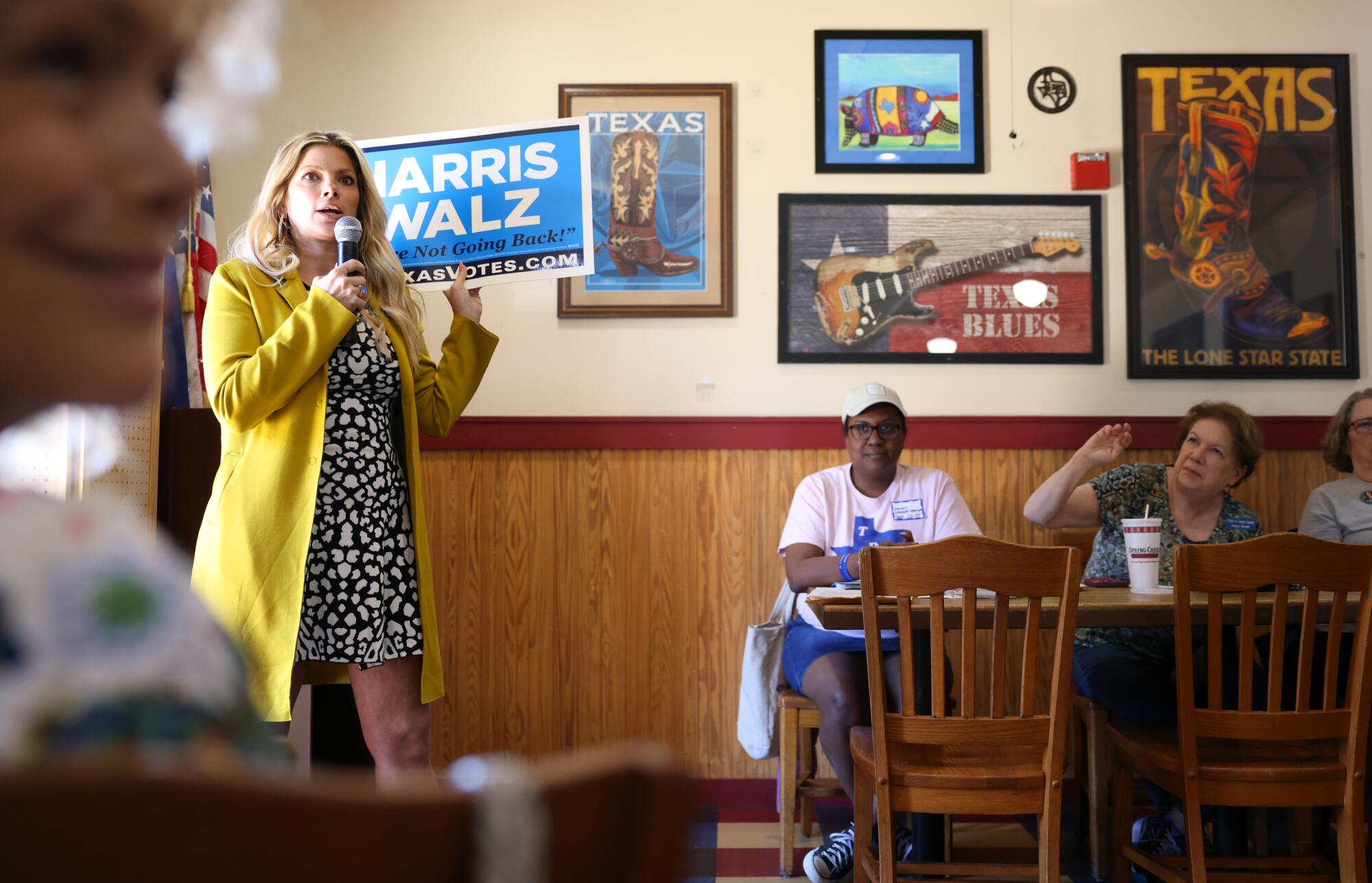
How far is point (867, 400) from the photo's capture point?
9.96 feet

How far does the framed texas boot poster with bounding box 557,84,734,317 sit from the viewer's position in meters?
3.55

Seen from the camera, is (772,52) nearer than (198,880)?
No

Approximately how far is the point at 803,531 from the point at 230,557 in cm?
163

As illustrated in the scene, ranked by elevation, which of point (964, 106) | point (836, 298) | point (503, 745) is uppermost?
point (964, 106)

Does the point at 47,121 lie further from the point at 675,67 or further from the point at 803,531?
the point at 675,67

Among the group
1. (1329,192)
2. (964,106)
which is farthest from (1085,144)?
(1329,192)

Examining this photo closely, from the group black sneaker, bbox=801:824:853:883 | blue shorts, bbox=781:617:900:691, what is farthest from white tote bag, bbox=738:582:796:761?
black sneaker, bbox=801:824:853:883

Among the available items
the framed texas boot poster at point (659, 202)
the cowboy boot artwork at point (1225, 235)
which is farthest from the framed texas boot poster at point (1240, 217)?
the framed texas boot poster at point (659, 202)

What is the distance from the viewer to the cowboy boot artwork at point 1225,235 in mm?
3580

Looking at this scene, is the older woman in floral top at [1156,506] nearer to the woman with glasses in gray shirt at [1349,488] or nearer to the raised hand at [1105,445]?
the raised hand at [1105,445]

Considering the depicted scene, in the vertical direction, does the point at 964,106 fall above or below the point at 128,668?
above

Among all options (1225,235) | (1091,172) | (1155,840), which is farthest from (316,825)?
(1225,235)

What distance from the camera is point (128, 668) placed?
0.30m

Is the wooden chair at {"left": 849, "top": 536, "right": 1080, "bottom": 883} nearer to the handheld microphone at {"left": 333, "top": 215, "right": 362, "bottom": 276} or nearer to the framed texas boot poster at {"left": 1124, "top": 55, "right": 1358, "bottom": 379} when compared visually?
the handheld microphone at {"left": 333, "top": 215, "right": 362, "bottom": 276}
